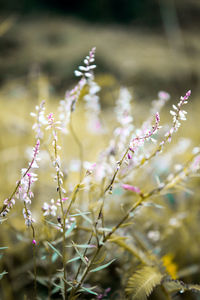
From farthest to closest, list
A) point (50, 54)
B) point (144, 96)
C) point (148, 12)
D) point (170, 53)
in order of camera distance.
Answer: point (148, 12)
point (170, 53)
point (50, 54)
point (144, 96)

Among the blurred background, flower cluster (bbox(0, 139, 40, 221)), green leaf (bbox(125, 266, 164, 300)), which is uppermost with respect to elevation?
the blurred background

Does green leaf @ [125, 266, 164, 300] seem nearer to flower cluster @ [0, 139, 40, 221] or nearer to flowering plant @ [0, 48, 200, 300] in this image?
flowering plant @ [0, 48, 200, 300]

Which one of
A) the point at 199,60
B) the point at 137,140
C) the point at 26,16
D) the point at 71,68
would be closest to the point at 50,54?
the point at 71,68

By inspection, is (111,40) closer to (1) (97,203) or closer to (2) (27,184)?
(1) (97,203)

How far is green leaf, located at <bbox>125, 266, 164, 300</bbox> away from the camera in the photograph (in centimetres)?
37

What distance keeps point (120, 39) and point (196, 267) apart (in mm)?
2821

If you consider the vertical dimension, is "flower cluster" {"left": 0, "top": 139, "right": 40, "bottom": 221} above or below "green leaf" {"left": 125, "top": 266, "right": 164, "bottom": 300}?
above

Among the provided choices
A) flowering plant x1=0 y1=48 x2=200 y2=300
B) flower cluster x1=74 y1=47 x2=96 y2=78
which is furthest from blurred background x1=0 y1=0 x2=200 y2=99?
flower cluster x1=74 y1=47 x2=96 y2=78

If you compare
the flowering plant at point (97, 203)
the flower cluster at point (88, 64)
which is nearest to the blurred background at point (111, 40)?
the flowering plant at point (97, 203)

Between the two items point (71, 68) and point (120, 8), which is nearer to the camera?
point (71, 68)

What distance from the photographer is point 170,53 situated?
3.05m

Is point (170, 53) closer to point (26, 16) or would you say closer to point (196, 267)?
point (26, 16)

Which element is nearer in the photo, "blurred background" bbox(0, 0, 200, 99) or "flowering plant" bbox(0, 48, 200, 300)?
"flowering plant" bbox(0, 48, 200, 300)

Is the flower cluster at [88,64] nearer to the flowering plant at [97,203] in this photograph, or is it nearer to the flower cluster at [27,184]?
the flowering plant at [97,203]
